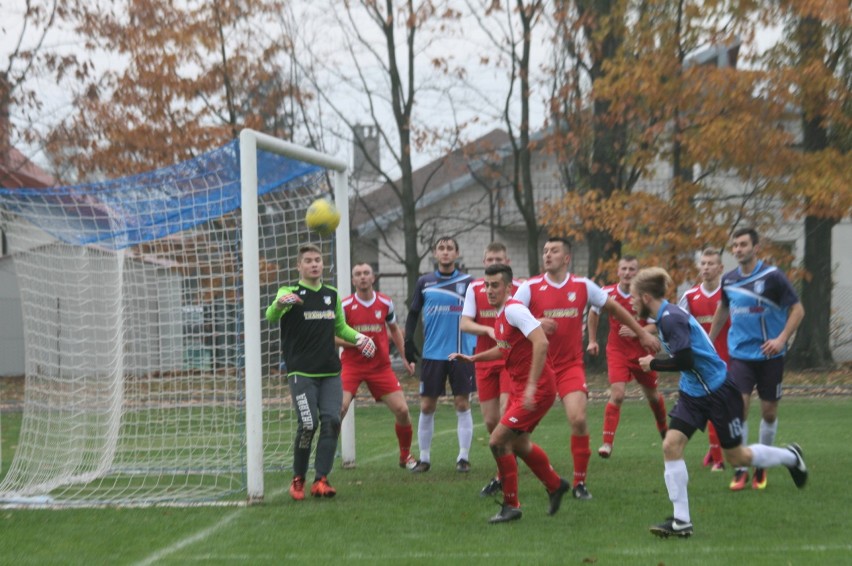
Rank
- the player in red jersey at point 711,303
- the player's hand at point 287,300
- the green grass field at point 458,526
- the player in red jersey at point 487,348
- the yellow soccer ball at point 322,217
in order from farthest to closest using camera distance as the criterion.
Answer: the player in red jersey at point 711,303
the player in red jersey at point 487,348
the yellow soccer ball at point 322,217
the player's hand at point 287,300
the green grass field at point 458,526

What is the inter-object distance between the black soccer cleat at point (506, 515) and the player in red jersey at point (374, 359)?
2818mm

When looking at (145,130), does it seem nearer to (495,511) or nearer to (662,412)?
(662,412)

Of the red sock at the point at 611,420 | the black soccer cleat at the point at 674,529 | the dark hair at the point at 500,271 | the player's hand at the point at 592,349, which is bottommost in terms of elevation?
the black soccer cleat at the point at 674,529

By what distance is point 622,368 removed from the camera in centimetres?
1170

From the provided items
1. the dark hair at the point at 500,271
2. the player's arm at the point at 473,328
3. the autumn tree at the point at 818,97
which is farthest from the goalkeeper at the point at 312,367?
the autumn tree at the point at 818,97

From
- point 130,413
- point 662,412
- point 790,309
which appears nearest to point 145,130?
point 130,413

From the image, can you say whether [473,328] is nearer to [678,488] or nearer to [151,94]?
[678,488]

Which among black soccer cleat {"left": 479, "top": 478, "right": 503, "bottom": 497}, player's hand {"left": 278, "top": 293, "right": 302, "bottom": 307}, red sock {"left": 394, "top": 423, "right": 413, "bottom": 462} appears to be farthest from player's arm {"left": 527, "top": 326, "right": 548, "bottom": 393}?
red sock {"left": 394, "top": 423, "right": 413, "bottom": 462}

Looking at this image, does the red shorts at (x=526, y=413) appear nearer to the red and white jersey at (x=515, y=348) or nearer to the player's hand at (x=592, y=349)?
the red and white jersey at (x=515, y=348)

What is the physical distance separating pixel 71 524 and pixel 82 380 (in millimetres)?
3001

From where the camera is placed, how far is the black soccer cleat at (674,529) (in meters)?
7.23

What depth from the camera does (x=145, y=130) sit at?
80.8 ft

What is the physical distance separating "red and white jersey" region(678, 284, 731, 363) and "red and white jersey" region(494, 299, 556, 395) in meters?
3.08

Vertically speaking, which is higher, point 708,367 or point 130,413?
point 708,367
